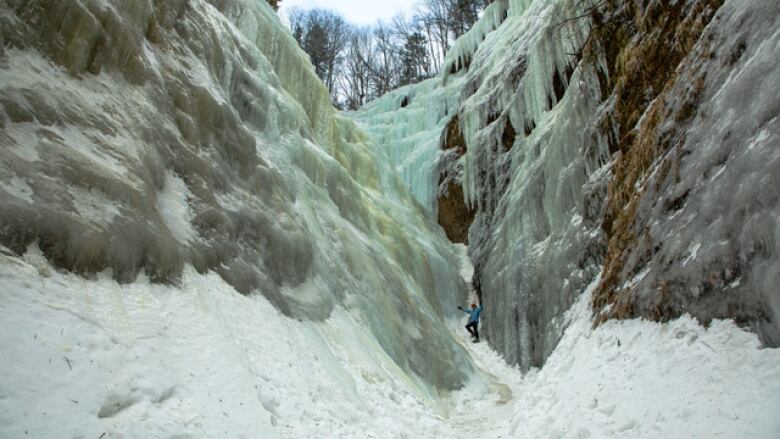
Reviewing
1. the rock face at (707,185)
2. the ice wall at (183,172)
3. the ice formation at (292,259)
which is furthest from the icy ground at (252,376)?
the ice wall at (183,172)

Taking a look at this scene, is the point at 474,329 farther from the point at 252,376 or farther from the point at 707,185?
the point at 707,185

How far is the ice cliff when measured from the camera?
149 inches

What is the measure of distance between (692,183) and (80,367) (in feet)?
16.7

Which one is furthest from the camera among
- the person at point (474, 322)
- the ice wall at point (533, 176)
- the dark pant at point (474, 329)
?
the dark pant at point (474, 329)

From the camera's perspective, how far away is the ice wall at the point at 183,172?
4.59m

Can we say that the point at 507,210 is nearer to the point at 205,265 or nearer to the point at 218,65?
the point at 218,65

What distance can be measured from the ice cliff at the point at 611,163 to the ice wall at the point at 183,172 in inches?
137

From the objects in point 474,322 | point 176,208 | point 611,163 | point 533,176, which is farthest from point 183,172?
point 474,322

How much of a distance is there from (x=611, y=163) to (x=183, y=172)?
7605 mm

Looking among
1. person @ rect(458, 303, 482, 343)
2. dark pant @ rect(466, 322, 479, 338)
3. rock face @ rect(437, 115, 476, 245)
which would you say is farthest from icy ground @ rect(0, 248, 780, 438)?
rock face @ rect(437, 115, 476, 245)

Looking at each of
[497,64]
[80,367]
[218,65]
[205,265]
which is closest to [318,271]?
[205,265]

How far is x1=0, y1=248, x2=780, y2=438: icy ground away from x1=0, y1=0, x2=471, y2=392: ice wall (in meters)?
0.39

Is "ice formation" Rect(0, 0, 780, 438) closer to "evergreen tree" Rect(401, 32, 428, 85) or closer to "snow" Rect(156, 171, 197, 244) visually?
"snow" Rect(156, 171, 197, 244)

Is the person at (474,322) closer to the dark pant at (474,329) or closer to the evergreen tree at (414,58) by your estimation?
the dark pant at (474,329)
